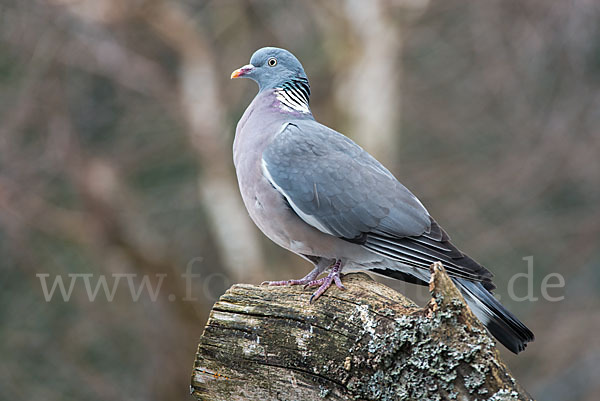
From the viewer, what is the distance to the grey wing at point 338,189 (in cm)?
355

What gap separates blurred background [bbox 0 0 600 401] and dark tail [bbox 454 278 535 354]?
13.9 feet

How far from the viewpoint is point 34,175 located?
25.6 feet

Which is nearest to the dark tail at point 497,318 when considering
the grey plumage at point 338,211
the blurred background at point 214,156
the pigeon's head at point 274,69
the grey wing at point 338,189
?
the grey plumage at point 338,211

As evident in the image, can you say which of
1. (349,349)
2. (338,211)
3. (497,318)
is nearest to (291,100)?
(338,211)

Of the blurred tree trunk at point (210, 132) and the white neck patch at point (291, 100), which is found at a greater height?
the blurred tree trunk at point (210, 132)

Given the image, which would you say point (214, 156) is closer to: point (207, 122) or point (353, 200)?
point (207, 122)

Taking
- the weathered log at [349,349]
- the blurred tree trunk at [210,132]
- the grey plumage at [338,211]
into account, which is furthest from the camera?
the blurred tree trunk at [210,132]

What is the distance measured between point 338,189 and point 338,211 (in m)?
0.14

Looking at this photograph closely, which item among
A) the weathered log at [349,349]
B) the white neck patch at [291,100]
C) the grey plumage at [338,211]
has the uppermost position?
the white neck patch at [291,100]

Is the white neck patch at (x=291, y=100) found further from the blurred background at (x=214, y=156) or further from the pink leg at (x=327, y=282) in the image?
the blurred background at (x=214, y=156)

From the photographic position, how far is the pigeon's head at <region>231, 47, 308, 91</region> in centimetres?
440

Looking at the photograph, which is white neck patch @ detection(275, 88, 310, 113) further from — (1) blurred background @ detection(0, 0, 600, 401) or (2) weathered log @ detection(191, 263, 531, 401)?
(1) blurred background @ detection(0, 0, 600, 401)

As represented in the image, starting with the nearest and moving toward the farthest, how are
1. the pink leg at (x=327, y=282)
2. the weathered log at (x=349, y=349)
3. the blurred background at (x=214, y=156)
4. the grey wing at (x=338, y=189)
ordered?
the weathered log at (x=349, y=349) → the pink leg at (x=327, y=282) → the grey wing at (x=338, y=189) → the blurred background at (x=214, y=156)

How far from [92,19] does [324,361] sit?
239 inches
